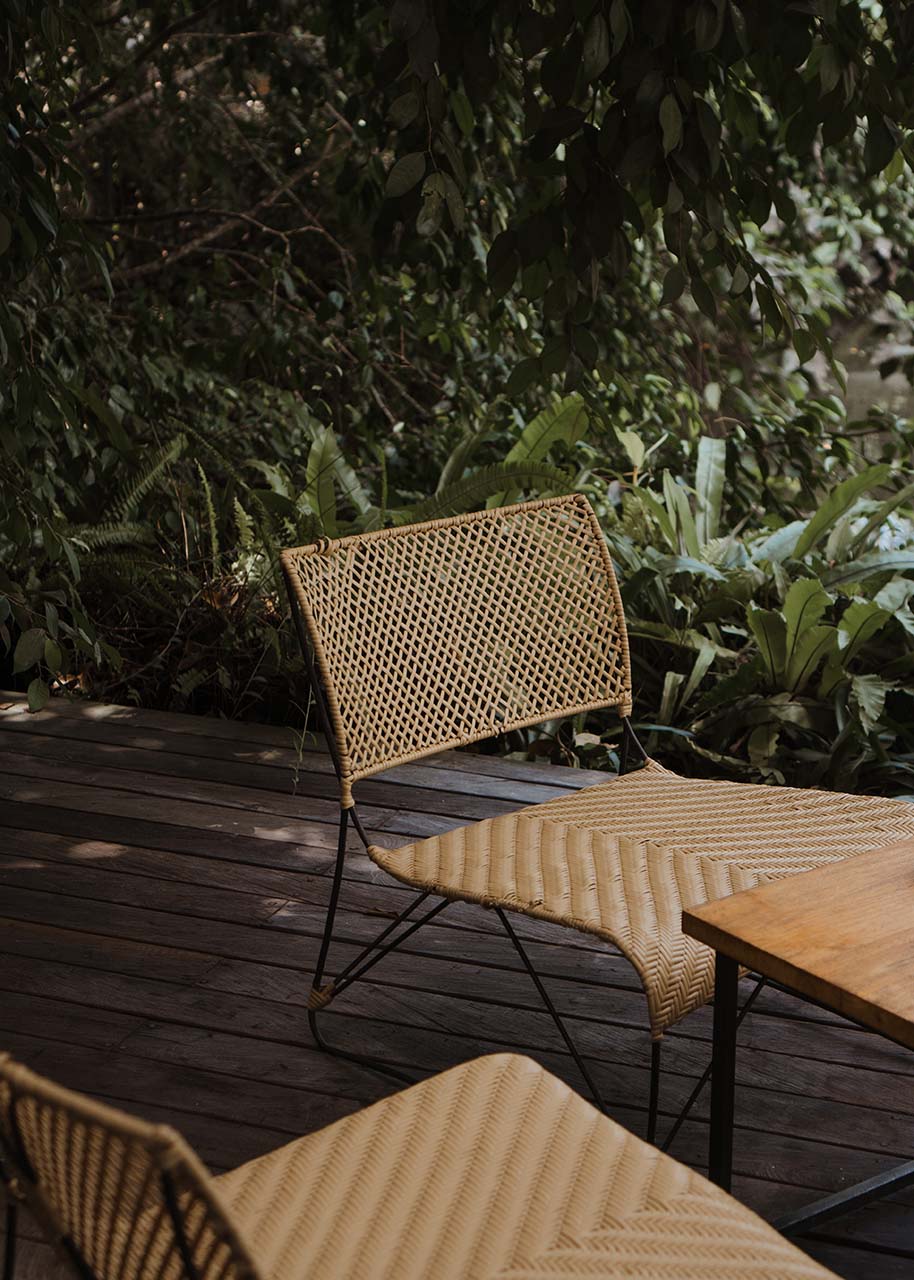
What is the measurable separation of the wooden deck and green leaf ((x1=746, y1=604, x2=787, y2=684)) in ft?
1.99

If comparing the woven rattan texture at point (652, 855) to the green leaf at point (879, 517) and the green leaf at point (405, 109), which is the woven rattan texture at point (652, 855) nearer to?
the green leaf at point (405, 109)

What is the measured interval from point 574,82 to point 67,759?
206 centimetres

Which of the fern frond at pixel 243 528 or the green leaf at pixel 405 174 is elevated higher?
the green leaf at pixel 405 174

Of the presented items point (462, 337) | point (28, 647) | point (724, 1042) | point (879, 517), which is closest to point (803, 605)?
point (879, 517)

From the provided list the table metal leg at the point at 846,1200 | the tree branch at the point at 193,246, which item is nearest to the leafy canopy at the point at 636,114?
the table metal leg at the point at 846,1200

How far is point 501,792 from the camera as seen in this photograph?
11.0ft

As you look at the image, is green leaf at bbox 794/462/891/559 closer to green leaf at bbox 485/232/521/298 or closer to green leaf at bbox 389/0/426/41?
green leaf at bbox 485/232/521/298

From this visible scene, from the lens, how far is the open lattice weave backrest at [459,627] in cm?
226

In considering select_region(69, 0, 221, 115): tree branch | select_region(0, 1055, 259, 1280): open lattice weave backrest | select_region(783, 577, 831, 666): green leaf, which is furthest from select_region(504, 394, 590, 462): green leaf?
select_region(0, 1055, 259, 1280): open lattice weave backrest

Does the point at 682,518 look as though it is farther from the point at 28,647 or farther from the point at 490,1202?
the point at 490,1202

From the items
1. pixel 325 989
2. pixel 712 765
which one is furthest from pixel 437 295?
pixel 325 989

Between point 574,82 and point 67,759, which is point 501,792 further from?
point 574,82

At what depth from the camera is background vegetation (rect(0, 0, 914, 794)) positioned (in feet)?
7.73

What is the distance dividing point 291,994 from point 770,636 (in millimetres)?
1686
